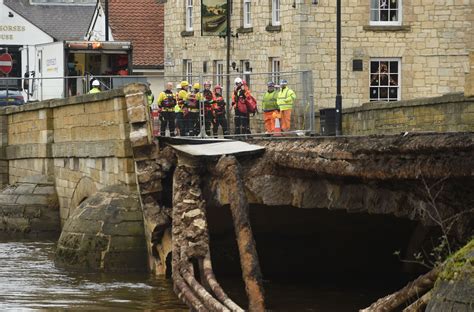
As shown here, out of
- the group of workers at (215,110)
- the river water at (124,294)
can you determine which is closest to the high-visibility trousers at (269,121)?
the group of workers at (215,110)

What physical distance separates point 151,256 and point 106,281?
2.73ft

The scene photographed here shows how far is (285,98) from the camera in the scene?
3000cm

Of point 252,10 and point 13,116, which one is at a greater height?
point 252,10

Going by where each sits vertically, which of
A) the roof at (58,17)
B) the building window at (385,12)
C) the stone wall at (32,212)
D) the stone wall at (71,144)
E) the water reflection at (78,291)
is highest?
the roof at (58,17)

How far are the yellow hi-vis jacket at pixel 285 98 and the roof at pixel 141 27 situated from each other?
113 feet

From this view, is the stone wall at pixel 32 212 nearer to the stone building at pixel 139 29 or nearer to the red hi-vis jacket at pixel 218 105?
the red hi-vis jacket at pixel 218 105

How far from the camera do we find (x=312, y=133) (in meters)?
29.8

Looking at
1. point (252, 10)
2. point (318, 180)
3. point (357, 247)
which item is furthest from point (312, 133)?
point (252, 10)

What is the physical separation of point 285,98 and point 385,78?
724 inches

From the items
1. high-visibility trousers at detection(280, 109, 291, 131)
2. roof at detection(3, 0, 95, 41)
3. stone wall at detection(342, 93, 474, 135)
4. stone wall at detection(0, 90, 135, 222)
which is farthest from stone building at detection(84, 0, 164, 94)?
high-visibility trousers at detection(280, 109, 291, 131)

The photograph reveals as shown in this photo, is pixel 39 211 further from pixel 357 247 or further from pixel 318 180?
pixel 318 180

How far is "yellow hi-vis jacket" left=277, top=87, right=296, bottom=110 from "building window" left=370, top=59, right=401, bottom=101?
17.6m

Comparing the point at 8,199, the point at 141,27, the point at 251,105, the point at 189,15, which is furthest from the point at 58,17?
the point at 251,105

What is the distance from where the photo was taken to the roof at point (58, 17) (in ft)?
303
